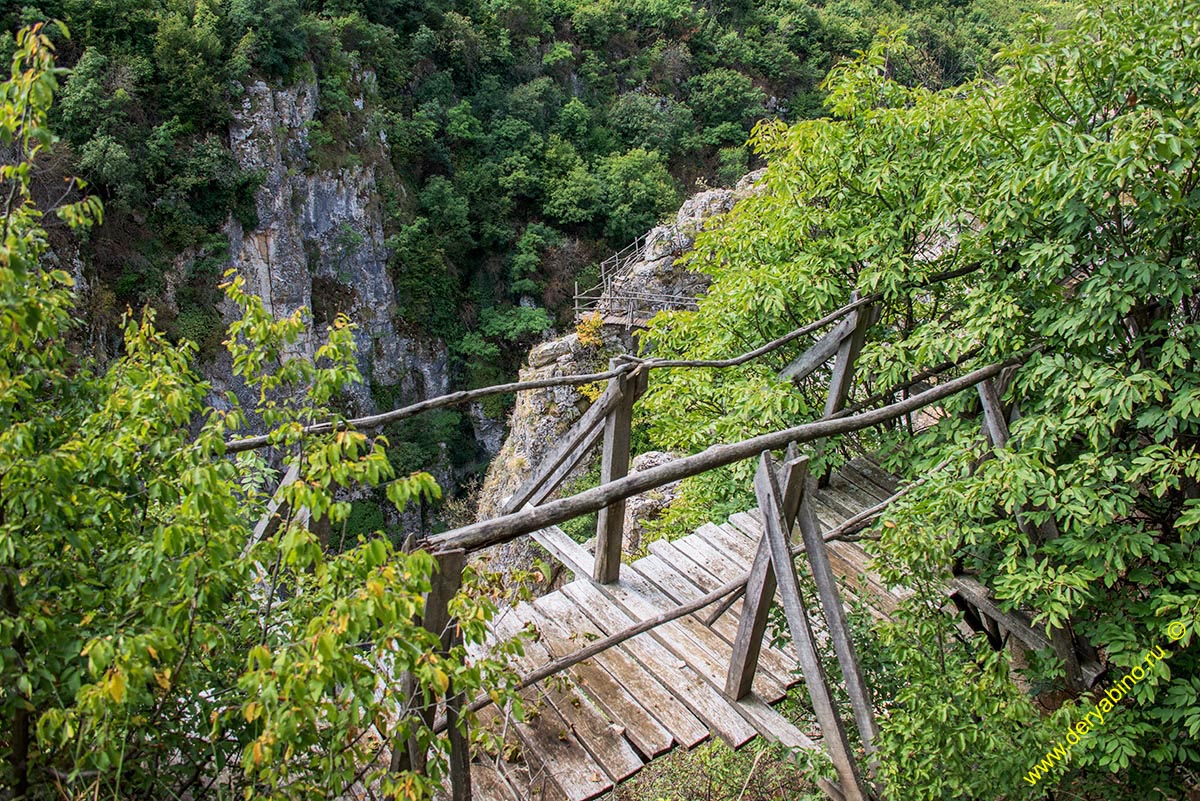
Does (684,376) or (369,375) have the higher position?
(684,376)

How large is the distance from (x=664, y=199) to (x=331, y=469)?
21.4 metres

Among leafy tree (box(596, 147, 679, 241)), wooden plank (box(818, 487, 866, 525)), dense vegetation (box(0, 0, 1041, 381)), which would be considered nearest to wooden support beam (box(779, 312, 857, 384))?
wooden plank (box(818, 487, 866, 525))

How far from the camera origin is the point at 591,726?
8.57 ft

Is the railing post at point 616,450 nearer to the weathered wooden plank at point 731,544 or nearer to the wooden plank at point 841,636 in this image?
the weathered wooden plank at point 731,544

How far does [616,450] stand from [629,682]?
36.7 inches

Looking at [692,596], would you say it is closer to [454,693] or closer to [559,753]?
[559,753]

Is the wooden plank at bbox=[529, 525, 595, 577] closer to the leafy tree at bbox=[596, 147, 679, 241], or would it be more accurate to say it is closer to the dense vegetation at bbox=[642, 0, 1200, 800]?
the dense vegetation at bbox=[642, 0, 1200, 800]

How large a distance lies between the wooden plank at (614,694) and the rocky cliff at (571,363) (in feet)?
30.4

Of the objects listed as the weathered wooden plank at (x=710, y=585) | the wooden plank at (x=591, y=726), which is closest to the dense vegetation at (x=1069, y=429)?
the weathered wooden plank at (x=710, y=585)

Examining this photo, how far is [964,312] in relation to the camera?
3.53 m

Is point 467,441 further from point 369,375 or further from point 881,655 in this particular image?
point 881,655


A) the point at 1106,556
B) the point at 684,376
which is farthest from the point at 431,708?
the point at 684,376

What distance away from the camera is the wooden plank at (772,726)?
2564 millimetres

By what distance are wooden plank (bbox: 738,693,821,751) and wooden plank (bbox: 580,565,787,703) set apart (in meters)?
0.11
